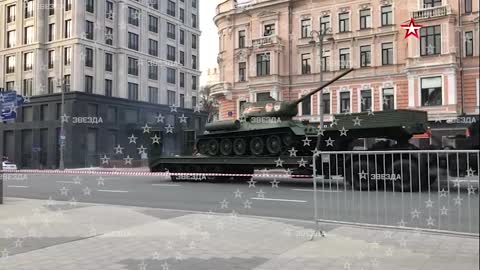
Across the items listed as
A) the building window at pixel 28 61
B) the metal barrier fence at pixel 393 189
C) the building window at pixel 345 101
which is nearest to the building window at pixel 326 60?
the building window at pixel 345 101

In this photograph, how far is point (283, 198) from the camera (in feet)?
35.7

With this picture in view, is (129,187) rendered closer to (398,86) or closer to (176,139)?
(176,139)

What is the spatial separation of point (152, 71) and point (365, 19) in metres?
1.90

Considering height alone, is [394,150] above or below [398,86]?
below

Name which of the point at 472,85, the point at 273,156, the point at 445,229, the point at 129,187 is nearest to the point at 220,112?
the point at 445,229

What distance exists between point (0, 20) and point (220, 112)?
6.99 feet

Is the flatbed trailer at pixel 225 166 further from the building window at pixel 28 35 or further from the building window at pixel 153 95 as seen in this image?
the building window at pixel 28 35

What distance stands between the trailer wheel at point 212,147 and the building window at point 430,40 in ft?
26.6

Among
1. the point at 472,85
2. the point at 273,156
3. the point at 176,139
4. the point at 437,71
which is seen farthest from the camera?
the point at 273,156

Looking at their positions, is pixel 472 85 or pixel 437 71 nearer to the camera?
pixel 472 85

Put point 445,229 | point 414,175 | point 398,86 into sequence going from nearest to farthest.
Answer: point 398,86
point 445,229
point 414,175

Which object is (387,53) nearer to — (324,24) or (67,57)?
(324,24)

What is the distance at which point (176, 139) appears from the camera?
551 cm

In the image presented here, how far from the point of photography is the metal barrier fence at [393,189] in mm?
4031
